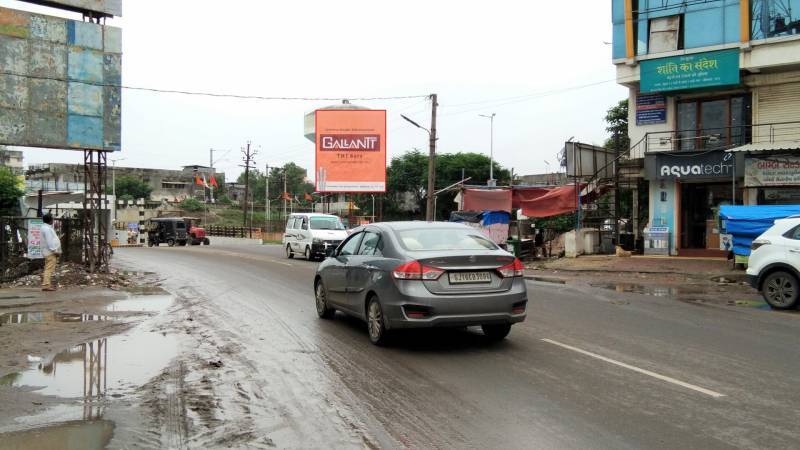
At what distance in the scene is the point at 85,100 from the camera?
51.7 feet

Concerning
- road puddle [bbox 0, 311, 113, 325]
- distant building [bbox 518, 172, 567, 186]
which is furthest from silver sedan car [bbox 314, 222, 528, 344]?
distant building [bbox 518, 172, 567, 186]

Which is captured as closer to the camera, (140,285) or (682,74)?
(140,285)

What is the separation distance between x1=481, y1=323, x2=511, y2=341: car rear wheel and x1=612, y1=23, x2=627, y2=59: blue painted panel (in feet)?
61.6

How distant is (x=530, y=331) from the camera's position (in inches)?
347

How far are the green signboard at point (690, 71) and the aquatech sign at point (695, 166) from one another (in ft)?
8.09

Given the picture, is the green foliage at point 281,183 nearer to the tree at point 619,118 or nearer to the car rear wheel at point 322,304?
the tree at point 619,118

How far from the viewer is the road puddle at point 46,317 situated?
9883mm

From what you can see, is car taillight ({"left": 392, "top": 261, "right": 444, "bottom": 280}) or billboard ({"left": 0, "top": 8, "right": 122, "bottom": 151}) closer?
car taillight ({"left": 392, "top": 261, "right": 444, "bottom": 280})

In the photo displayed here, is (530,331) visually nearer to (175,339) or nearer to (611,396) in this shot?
(611,396)

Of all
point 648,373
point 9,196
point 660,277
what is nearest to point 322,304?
point 648,373

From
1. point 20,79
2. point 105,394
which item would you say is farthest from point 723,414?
point 20,79

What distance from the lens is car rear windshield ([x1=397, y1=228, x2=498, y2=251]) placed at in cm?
783

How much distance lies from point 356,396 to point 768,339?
609 centimetres

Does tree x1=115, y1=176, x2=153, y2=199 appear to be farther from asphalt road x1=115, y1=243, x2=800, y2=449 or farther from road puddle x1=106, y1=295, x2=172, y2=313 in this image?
asphalt road x1=115, y1=243, x2=800, y2=449
